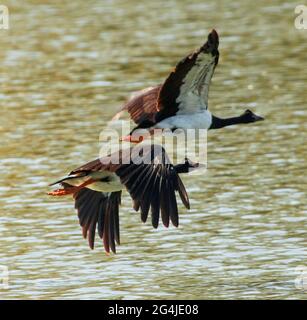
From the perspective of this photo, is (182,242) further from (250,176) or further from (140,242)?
(250,176)

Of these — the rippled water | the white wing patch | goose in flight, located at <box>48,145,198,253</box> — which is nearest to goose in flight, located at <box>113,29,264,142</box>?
the white wing patch

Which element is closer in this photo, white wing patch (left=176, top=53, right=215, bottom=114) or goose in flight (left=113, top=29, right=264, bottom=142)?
white wing patch (left=176, top=53, right=215, bottom=114)

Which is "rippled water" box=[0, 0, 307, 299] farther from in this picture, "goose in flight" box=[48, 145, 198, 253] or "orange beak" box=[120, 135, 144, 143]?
"orange beak" box=[120, 135, 144, 143]

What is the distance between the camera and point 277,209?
14711 millimetres

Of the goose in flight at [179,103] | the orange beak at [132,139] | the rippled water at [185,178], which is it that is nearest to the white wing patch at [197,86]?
the goose in flight at [179,103]

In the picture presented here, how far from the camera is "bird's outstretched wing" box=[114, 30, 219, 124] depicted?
1206 centimetres

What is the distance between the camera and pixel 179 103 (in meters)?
13.2

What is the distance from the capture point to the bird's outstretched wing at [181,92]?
1206 centimetres

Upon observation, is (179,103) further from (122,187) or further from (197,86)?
(122,187)

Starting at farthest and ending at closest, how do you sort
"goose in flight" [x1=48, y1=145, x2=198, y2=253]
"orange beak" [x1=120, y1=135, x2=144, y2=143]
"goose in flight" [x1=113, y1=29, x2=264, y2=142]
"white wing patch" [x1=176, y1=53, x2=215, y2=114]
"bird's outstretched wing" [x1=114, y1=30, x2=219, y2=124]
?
"orange beak" [x1=120, y1=135, x2=144, y2=143] → "goose in flight" [x1=113, y1=29, x2=264, y2=142] → "white wing patch" [x1=176, y1=53, x2=215, y2=114] → "bird's outstretched wing" [x1=114, y1=30, x2=219, y2=124] → "goose in flight" [x1=48, y1=145, x2=198, y2=253]

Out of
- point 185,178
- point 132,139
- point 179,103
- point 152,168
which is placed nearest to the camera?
point 152,168

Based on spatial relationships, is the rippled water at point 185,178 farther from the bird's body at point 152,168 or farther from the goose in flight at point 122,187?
the bird's body at point 152,168

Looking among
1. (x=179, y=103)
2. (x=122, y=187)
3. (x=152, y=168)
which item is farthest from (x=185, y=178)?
(x=152, y=168)

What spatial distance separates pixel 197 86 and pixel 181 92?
18 cm
